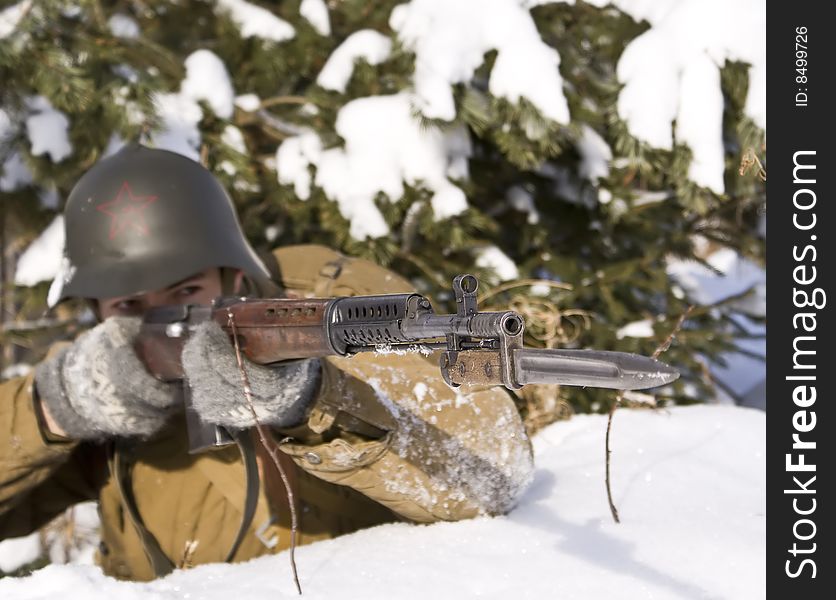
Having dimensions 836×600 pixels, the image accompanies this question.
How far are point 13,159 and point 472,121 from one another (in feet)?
7.13

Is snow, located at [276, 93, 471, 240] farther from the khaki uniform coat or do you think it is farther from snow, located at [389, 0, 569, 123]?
the khaki uniform coat

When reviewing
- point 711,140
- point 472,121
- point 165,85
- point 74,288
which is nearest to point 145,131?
point 165,85

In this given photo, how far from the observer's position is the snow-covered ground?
5.56 ft

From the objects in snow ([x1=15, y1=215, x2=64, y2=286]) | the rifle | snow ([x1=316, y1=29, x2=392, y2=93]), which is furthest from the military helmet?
snow ([x1=15, y1=215, x2=64, y2=286])

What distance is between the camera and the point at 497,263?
3635 millimetres

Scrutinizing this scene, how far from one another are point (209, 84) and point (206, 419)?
2161 millimetres

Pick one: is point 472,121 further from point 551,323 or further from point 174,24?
point 174,24

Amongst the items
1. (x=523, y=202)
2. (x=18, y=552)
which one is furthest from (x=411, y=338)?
(x=18, y=552)

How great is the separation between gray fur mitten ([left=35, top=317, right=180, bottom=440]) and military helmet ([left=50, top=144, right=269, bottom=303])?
316 mm

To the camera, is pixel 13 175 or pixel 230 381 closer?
pixel 230 381

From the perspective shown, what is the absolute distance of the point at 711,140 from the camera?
10.3ft

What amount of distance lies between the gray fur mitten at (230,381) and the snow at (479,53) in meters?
1.63

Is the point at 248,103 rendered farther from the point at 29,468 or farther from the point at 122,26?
the point at 29,468

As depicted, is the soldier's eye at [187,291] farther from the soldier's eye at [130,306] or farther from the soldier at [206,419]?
the soldier's eye at [130,306]
